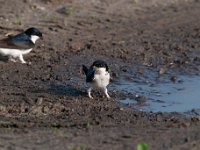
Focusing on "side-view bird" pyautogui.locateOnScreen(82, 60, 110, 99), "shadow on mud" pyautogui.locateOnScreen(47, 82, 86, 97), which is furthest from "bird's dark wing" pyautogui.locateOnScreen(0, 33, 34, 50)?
"side-view bird" pyautogui.locateOnScreen(82, 60, 110, 99)

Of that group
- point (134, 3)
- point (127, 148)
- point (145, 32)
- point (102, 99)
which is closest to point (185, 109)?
point (102, 99)

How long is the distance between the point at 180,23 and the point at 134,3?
1064 millimetres

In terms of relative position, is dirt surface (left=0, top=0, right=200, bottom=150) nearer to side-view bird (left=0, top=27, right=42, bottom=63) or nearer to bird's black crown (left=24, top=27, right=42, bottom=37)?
side-view bird (left=0, top=27, right=42, bottom=63)

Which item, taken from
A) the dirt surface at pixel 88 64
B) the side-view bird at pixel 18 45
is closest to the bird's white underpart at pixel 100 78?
the dirt surface at pixel 88 64

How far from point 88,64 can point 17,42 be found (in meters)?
1.22

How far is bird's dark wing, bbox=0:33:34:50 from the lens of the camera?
13094mm

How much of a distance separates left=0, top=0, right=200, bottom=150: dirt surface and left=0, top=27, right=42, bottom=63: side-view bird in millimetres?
191

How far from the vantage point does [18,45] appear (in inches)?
518

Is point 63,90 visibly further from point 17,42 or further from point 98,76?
point 17,42

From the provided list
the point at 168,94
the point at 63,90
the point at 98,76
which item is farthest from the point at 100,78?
the point at 168,94

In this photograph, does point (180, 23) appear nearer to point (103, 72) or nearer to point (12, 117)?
point (103, 72)

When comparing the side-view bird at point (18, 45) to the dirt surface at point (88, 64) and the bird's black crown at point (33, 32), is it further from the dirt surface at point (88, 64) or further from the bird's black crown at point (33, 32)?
the dirt surface at point (88, 64)

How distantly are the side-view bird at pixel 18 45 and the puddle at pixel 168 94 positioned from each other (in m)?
1.91

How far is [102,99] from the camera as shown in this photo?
36.5ft
